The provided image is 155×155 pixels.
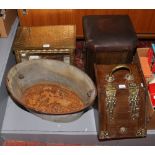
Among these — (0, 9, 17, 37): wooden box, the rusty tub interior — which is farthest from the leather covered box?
(0, 9, 17, 37): wooden box

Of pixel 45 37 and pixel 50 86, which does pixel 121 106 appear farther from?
pixel 45 37

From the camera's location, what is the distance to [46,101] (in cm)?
188

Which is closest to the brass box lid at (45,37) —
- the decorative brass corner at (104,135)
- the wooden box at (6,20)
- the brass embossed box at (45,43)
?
the brass embossed box at (45,43)

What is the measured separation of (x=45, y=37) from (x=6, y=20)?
384 mm

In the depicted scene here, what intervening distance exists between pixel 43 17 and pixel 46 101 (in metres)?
0.81

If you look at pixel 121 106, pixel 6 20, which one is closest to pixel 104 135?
pixel 121 106

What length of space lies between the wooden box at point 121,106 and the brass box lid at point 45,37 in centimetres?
53

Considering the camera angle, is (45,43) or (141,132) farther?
(45,43)

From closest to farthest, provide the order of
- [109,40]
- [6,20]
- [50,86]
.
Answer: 1. [109,40]
2. [50,86]
3. [6,20]

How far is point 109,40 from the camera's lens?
1751mm

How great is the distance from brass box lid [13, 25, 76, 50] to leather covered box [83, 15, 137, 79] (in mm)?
212

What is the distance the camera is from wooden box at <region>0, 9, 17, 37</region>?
6.73 ft

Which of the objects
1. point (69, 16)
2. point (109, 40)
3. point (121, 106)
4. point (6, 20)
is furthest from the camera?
point (69, 16)

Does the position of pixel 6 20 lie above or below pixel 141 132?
above
